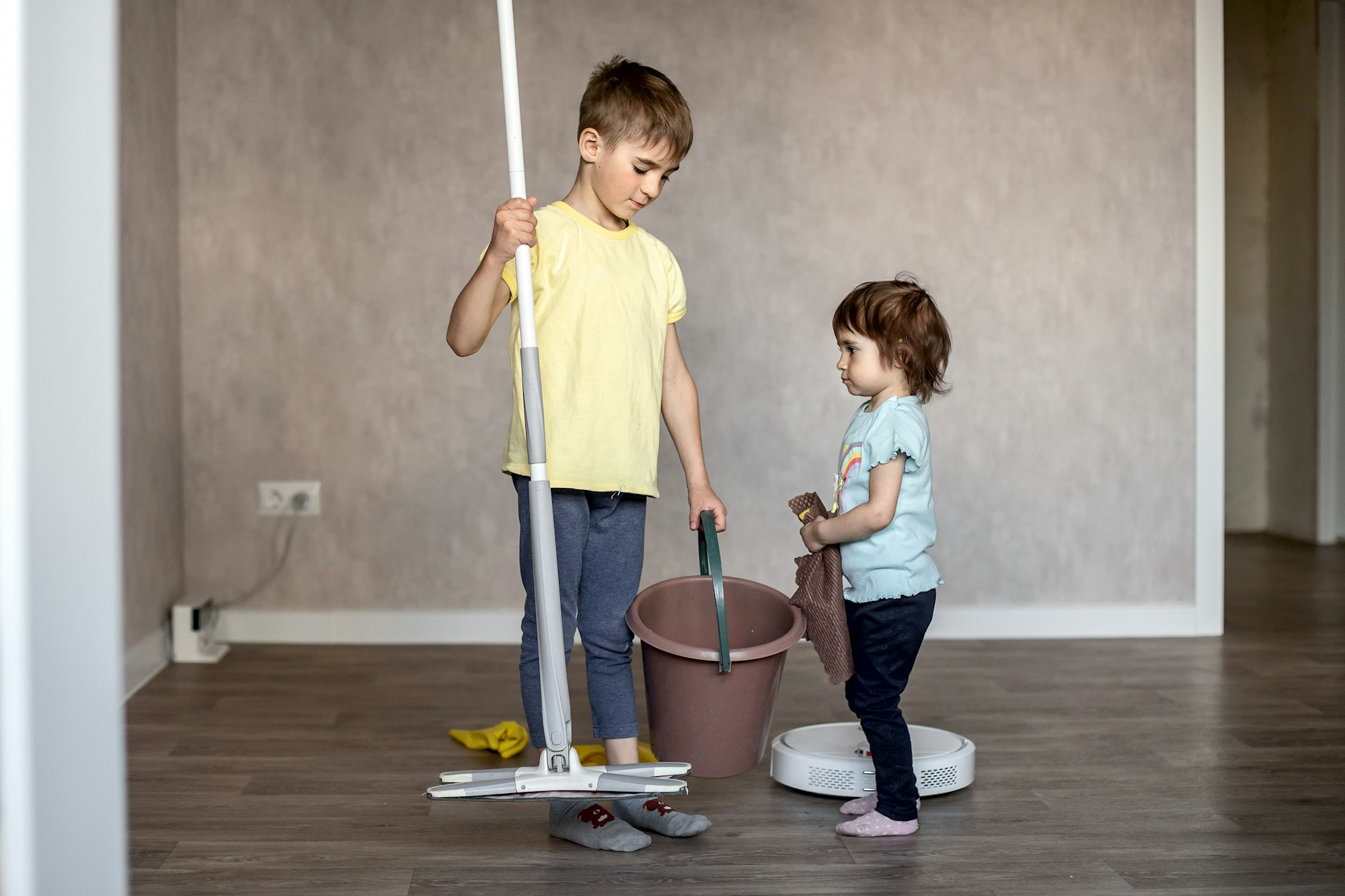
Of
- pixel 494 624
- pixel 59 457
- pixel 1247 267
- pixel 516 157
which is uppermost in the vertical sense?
pixel 1247 267

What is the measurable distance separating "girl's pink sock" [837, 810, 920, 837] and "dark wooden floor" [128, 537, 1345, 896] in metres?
0.02

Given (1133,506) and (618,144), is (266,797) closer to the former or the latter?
(618,144)

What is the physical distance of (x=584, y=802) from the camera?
1633 mm

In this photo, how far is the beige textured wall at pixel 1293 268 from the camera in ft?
15.8

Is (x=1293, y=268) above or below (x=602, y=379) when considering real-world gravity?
above

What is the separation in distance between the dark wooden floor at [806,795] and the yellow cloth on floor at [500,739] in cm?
3

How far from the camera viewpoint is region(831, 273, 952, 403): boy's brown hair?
1785 millimetres

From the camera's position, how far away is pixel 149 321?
9.33 feet

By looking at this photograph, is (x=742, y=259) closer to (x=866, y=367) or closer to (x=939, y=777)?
(x=866, y=367)

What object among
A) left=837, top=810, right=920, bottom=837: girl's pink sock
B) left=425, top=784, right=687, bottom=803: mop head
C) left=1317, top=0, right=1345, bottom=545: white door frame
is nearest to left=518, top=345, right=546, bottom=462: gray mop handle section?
left=425, top=784, right=687, bottom=803: mop head

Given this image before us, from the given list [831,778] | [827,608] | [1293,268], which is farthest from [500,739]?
[1293,268]

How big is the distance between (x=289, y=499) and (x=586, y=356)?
1636 millimetres

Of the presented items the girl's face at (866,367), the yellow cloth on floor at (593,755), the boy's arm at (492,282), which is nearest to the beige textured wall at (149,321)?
the yellow cloth on floor at (593,755)

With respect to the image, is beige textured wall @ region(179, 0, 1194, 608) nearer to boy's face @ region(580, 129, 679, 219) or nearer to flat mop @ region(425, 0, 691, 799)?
boy's face @ region(580, 129, 679, 219)
